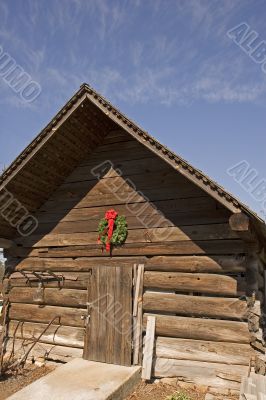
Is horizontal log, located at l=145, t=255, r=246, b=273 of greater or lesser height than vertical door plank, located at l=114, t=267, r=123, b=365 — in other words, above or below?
above

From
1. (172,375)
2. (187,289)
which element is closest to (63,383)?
(172,375)

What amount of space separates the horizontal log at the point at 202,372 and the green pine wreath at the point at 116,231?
2975 mm

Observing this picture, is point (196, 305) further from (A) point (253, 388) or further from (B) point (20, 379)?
(B) point (20, 379)

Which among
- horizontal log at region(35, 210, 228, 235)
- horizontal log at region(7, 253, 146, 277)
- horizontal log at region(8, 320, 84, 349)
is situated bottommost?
horizontal log at region(8, 320, 84, 349)

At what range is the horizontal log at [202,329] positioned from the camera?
25.3 ft

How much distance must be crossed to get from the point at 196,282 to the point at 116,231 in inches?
95.4

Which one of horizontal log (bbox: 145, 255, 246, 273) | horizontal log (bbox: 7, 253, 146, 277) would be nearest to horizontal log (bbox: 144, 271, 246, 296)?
horizontal log (bbox: 145, 255, 246, 273)

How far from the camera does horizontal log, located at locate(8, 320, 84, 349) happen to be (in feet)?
31.0

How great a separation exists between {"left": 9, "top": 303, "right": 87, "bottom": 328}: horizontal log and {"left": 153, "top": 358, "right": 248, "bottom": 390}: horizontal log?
2405 mm

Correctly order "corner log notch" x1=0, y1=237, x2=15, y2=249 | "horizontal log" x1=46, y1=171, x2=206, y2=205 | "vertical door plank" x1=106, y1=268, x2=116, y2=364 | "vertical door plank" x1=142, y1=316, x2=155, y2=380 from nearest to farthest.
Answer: "vertical door plank" x1=142, y1=316, x2=155, y2=380 → "vertical door plank" x1=106, y1=268, x2=116, y2=364 → "horizontal log" x1=46, y1=171, x2=206, y2=205 → "corner log notch" x1=0, y1=237, x2=15, y2=249

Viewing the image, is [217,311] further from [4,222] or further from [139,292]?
[4,222]

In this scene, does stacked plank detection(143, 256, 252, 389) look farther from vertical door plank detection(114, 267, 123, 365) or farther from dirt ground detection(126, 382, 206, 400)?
vertical door plank detection(114, 267, 123, 365)

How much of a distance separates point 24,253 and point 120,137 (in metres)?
4.40

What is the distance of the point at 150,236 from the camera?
9.06 metres
